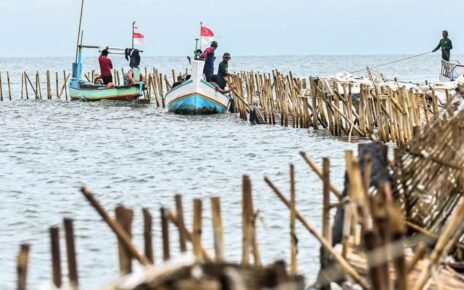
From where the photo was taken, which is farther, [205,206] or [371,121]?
[371,121]

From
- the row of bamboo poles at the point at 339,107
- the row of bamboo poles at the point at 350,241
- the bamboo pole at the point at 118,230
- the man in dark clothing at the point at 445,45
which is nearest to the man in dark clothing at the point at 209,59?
the row of bamboo poles at the point at 339,107

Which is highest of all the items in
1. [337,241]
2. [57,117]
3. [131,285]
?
[131,285]

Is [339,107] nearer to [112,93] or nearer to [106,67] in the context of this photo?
[106,67]

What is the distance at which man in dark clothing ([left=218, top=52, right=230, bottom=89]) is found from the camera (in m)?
26.3

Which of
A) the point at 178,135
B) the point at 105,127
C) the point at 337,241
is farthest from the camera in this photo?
the point at 105,127

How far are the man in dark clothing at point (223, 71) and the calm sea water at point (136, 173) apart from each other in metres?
1.03

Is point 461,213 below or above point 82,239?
above

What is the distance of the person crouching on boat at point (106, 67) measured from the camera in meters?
31.2

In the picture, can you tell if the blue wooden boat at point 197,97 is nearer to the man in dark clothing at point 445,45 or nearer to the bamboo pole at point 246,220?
the man in dark clothing at point 445,45

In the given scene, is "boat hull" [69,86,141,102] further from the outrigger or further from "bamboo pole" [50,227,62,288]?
"bamboo pole" [50,227,62,288]

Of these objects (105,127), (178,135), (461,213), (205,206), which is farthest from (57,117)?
(461,213)

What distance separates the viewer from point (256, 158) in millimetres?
19078

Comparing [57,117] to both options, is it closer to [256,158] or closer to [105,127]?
[105,127]

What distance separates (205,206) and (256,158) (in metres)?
6.52
